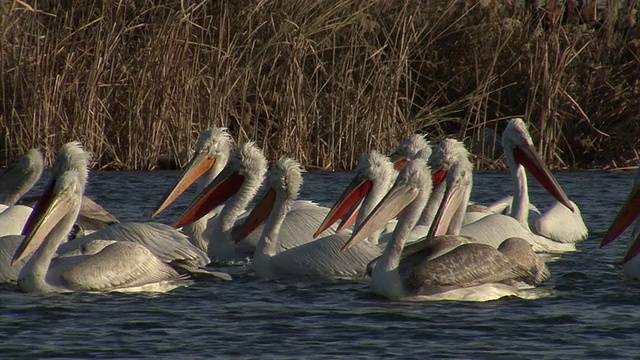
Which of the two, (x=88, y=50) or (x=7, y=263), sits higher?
(x=88, y=50)

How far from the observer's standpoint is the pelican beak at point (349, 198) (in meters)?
7.34

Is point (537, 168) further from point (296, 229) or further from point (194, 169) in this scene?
point (194, 169)

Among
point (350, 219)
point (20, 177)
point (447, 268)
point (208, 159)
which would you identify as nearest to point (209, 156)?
point (208, 159)

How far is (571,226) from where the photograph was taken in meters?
8.40

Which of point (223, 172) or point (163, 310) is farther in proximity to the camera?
point (223, 172)

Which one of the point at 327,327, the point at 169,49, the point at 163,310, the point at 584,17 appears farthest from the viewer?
the point at 584,17

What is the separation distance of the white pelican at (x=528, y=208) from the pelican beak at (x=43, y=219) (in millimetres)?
3084

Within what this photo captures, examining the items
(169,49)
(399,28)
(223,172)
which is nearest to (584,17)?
(399,28)

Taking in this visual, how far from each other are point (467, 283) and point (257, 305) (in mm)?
958

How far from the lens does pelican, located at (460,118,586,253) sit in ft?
24.8

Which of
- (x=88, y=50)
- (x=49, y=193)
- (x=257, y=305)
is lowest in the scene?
(x=257, y=305)

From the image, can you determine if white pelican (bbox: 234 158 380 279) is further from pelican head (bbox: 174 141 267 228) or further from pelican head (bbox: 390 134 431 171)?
pelican head (bbox: 390 134 431 171)

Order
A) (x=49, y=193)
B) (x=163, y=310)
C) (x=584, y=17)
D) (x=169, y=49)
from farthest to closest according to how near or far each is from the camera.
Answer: (x=584, y=17) < (x=169, y=49) < (x=49, y=193) < (x=163, y=310)

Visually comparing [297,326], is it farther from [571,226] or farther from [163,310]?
[571,226]
